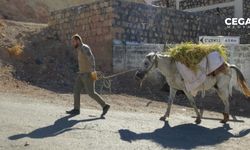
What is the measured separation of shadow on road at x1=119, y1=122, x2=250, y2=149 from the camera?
877cm

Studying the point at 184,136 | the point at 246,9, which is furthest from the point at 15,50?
the point at 246,9

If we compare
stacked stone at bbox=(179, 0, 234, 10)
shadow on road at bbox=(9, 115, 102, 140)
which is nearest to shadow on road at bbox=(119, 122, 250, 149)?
shadow on road at bbox=(9, 115, 102, 140)

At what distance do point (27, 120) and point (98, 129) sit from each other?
1438mm

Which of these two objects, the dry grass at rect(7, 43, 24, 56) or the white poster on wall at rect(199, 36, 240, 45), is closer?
the white poster on wall at rect(199, 36, 240, 45)

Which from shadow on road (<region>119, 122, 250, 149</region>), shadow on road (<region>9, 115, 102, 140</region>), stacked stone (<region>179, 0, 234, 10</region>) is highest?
stacked stone (<region>179, 0, 234, 10</region>)

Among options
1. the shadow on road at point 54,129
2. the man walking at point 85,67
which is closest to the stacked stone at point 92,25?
the man walking at point 85,67

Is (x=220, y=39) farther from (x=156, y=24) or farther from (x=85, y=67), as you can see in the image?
(x=85, y=67)

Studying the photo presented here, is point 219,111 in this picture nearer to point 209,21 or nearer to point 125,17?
point 125,17

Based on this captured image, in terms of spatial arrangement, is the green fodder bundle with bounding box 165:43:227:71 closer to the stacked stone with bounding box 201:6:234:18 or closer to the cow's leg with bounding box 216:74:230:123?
the cow's leg with bounding box 216:74:230:123
